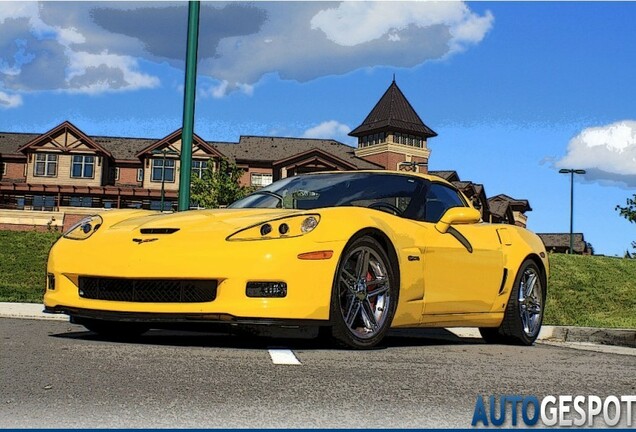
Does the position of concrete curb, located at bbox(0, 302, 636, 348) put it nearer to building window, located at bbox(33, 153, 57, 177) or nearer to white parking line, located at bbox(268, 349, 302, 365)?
white parking line, located at bbox(268, 349, 302, 365)

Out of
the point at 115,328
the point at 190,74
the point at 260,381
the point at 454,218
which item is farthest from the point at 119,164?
the point at 260,381

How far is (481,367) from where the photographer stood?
206 inches

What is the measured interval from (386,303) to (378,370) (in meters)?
1.29

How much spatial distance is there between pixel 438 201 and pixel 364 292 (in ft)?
5.26

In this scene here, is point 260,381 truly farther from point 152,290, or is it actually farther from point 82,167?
point 82,167

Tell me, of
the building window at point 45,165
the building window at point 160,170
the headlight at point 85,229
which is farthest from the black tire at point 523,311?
the building window at point 45,165

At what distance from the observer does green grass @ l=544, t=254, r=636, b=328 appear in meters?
16.8

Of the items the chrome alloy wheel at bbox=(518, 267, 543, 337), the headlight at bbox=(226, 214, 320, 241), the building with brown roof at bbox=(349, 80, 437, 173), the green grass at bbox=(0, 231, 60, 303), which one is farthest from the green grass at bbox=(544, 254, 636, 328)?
the building with brown roof at bbox=(349, 80, 437, 173)

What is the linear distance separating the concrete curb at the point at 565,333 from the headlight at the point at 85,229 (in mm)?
2744

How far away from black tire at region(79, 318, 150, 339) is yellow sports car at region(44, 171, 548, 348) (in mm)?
13

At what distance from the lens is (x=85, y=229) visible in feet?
20.9

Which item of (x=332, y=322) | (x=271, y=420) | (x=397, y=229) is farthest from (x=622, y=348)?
(x=271, y=420)

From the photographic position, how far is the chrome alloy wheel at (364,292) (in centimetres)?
587

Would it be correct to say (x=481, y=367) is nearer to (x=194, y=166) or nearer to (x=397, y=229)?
(x=397, y=229)
